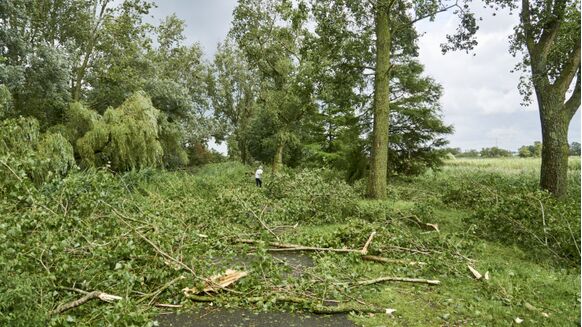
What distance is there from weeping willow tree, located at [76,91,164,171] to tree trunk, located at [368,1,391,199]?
629 centimetres

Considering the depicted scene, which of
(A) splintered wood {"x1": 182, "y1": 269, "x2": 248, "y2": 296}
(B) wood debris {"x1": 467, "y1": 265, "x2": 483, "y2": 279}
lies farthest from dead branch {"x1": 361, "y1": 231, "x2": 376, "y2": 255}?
(A) splintered wood {"x1": 182, "y1": 269, "x2": 248, "y2": 296}

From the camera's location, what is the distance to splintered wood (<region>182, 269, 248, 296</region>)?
3.65 meters

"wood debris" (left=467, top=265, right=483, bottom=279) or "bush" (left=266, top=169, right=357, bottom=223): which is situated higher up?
"bush" (left=266, top=169, right=357, bottom=223)

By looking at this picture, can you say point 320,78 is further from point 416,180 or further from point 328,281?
point 328,281

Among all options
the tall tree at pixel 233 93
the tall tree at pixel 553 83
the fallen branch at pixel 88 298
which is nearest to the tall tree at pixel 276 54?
the tall tree at pixel 233 93

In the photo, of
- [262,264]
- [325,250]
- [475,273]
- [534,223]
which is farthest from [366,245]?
[534,223]

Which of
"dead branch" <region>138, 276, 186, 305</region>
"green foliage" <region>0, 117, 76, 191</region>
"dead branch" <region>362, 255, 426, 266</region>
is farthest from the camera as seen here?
"green foliage" <region>0, 117, 76, 191</region>

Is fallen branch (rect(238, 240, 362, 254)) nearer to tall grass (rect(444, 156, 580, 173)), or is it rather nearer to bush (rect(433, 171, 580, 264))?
bush (rect(433, 171, 580, 264))

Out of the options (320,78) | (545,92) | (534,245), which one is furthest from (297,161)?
(534,245)

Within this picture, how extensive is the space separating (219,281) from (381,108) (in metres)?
7.24

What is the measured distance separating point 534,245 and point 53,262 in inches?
225

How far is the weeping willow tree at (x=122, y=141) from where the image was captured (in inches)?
424

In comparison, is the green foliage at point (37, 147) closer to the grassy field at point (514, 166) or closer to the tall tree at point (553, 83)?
the tall tree at point (553, 83)

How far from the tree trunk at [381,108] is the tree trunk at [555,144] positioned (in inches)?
138
